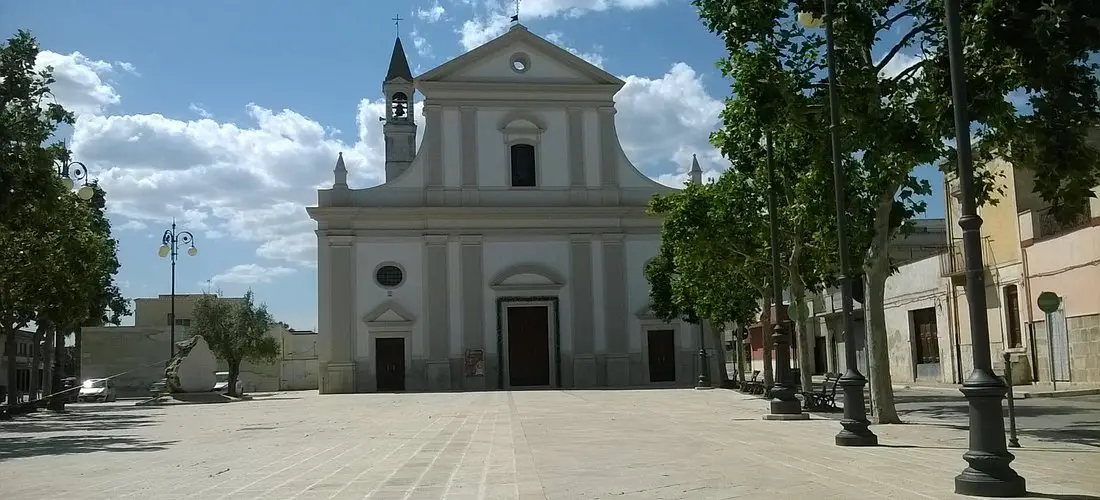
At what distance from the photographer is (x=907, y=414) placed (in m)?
18.8

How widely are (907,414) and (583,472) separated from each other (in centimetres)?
1065

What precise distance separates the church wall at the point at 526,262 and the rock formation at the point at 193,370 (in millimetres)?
11243

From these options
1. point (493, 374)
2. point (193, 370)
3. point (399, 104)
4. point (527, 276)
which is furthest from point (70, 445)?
point (399, 104)

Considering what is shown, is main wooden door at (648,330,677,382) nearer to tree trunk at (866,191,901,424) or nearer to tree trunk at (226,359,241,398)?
tree trunk at (226,359,241,398)

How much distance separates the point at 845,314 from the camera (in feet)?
43.9

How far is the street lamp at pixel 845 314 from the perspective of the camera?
12617mm

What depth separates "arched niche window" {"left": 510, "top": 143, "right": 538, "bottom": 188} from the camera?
44219 millimetres

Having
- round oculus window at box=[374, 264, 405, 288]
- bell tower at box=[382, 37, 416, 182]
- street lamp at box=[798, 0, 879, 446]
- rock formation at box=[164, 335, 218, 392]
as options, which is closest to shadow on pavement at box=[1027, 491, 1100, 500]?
street lamp at box=[798, 0, 879, 446]

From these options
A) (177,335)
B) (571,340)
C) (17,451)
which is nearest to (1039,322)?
(571,340)

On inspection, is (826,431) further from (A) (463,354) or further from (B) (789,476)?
(A) (463,354)

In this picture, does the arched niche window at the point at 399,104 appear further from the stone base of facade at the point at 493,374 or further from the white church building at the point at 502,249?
the stone base of facade at the point at 493,374

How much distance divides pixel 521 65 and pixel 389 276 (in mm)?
10984

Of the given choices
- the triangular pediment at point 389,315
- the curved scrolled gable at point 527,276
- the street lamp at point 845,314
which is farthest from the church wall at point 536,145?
the street lamp at point 845,314

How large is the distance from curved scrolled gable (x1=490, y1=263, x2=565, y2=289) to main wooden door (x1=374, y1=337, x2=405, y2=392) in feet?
15.6
